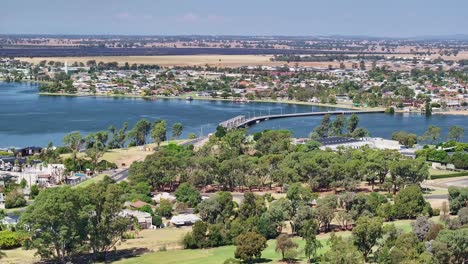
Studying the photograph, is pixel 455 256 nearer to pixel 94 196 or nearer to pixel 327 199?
pixel 327 199

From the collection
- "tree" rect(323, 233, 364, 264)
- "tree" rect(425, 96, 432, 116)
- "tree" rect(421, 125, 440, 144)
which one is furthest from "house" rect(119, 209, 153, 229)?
"tree" rect(425, 96, 432, 116)

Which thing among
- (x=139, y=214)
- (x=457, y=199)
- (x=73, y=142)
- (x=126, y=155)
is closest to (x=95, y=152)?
(x=73, y=142)

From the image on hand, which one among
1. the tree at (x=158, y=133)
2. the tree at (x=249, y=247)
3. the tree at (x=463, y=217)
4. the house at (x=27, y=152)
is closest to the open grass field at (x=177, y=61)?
the tree at (x=158, y=133)

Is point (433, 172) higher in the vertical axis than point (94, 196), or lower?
lower

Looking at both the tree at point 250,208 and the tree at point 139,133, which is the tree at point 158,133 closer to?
the tree at point 139,133

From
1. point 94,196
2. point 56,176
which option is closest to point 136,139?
point 56,176
